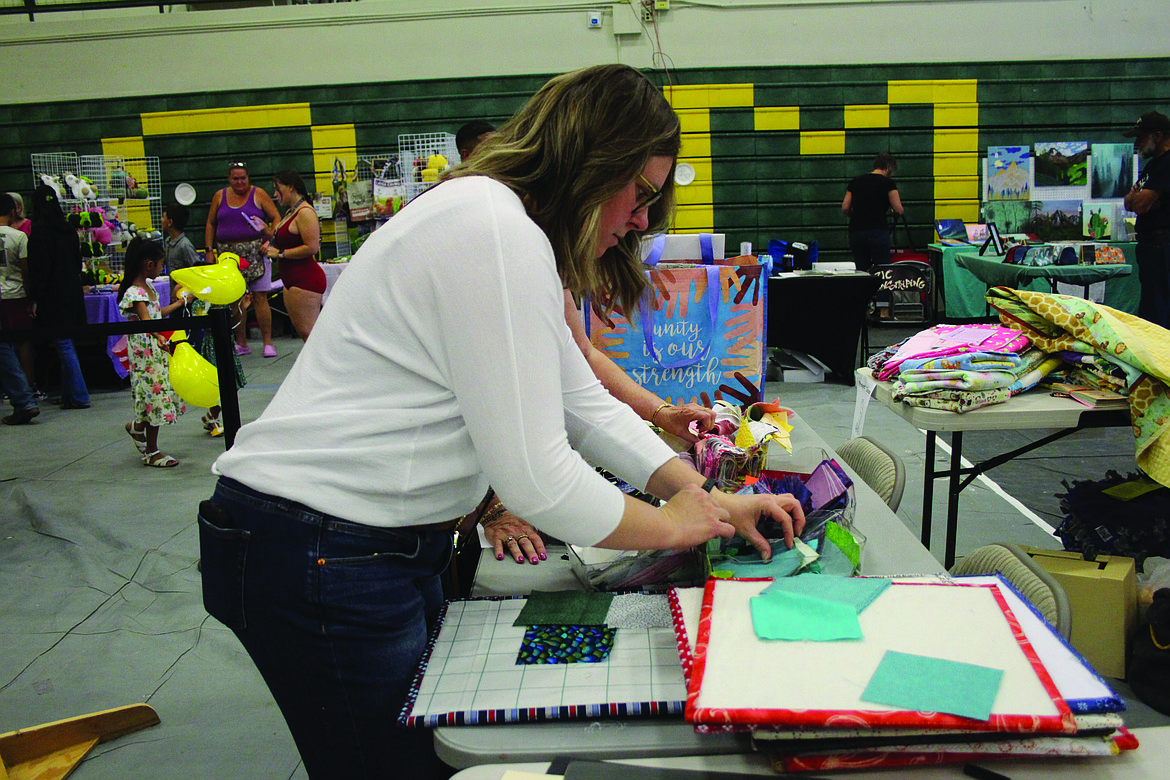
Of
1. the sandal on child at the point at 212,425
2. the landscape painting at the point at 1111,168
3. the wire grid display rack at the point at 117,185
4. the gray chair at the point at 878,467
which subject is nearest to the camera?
the gray chair at the point at 878,467

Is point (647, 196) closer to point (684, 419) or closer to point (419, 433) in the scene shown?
point (419, 433)

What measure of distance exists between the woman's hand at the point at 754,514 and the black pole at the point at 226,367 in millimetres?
1628

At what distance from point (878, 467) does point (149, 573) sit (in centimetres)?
283

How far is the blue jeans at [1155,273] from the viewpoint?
584 centimetres

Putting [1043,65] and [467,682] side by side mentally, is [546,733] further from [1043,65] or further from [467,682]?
[1043,65]

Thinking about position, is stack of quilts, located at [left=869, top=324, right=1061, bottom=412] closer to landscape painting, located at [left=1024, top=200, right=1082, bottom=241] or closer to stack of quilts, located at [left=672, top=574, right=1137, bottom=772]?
stack of quilts, located at [left=672, top=574, right=1137, bottom=772]

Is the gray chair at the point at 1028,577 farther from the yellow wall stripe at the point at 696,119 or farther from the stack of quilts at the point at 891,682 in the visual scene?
the yellow wall stripe at the point at 696,119

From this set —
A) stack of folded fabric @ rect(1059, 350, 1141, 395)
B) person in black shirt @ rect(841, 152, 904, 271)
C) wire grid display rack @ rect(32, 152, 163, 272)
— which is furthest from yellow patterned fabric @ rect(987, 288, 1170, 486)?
wire grid display rack @ rect(32, 152, 163, 272)

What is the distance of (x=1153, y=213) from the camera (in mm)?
5781

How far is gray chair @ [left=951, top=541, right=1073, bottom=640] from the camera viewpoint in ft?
4.89

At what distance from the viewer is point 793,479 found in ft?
→ 4.86

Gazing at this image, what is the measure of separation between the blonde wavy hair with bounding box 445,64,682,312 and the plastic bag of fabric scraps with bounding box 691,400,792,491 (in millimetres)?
618

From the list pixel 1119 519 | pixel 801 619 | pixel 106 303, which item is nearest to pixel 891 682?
pixel 801 619

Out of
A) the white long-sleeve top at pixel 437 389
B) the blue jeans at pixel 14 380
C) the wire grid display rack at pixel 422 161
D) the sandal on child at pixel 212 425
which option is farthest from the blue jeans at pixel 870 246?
the white long-sleeve top at pixel 437 389
